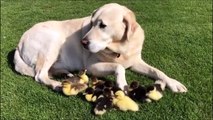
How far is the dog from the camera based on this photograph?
12.3 feet

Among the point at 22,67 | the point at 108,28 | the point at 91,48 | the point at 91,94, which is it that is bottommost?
the point at 22,67

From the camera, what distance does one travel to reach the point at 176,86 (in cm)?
375

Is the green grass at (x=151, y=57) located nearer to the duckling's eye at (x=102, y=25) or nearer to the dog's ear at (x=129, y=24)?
the dog's ear at (x=129, y=24)

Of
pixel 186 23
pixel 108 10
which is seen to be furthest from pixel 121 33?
pixel 186 23

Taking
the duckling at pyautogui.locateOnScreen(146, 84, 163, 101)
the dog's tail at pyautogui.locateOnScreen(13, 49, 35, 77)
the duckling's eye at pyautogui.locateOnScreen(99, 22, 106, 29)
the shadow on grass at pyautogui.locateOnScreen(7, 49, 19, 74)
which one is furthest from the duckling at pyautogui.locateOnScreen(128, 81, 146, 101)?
the shadow on grass at pyautogui.locateOnScreen(7, 49, 19, 74)

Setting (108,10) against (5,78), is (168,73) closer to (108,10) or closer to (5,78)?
(108,10)

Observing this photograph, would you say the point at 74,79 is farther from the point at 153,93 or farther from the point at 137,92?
the point at 153,93

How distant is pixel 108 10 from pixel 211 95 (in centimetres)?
118

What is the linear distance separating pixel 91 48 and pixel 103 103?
539 millimetres

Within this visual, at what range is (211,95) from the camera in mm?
3715

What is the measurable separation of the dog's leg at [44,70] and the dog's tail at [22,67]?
100 mm

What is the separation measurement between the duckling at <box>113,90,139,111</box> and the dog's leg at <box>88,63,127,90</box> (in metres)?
0.19

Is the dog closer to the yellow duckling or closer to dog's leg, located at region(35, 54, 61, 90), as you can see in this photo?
dog's leg, located at region(35, 54, 61, 90)

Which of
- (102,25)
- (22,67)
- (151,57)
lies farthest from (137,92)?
(22,67)
